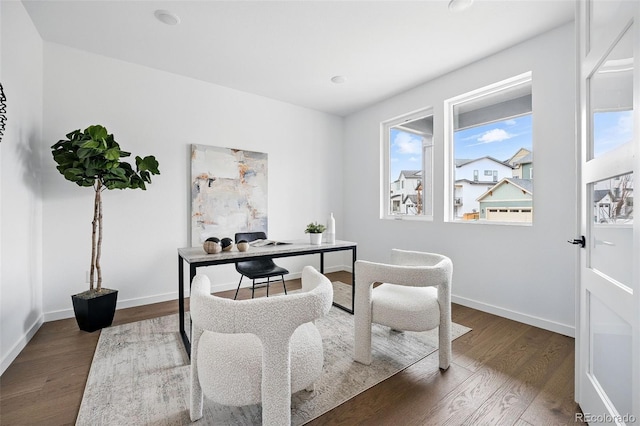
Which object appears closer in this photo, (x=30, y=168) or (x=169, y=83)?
(x=30, y=168)

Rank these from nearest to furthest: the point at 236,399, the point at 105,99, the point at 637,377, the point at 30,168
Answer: the point at 637,377 → the point at 236,399 → the point at 30,168 → the point at 105,99

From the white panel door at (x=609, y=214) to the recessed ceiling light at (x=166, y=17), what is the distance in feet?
8.93

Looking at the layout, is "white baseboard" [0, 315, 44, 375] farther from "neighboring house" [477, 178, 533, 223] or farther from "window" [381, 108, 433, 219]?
"neighboring house" [477, 178, 533, 223]

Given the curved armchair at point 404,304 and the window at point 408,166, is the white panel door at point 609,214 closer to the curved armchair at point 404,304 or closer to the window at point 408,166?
the curved armchair at point 404,304

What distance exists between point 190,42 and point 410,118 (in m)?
2.79

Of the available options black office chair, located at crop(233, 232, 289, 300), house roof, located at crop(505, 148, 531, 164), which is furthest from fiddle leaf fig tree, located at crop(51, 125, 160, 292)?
house roof, located at crop(505, 148, 531, 164)

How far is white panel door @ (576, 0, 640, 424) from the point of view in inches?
39.9

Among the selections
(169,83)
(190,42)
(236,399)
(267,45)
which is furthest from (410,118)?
(236,399)

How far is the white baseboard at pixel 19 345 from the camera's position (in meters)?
1.86

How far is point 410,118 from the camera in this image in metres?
3.87

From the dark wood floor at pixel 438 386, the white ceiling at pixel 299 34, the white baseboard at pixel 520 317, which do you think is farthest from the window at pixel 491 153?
the dark wood floor at pixel 438 386

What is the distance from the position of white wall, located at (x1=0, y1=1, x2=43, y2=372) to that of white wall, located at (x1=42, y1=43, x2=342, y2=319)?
13cm

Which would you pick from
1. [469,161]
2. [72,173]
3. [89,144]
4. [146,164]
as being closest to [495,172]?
[469,161]

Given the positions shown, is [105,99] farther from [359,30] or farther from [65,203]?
[359,30]
